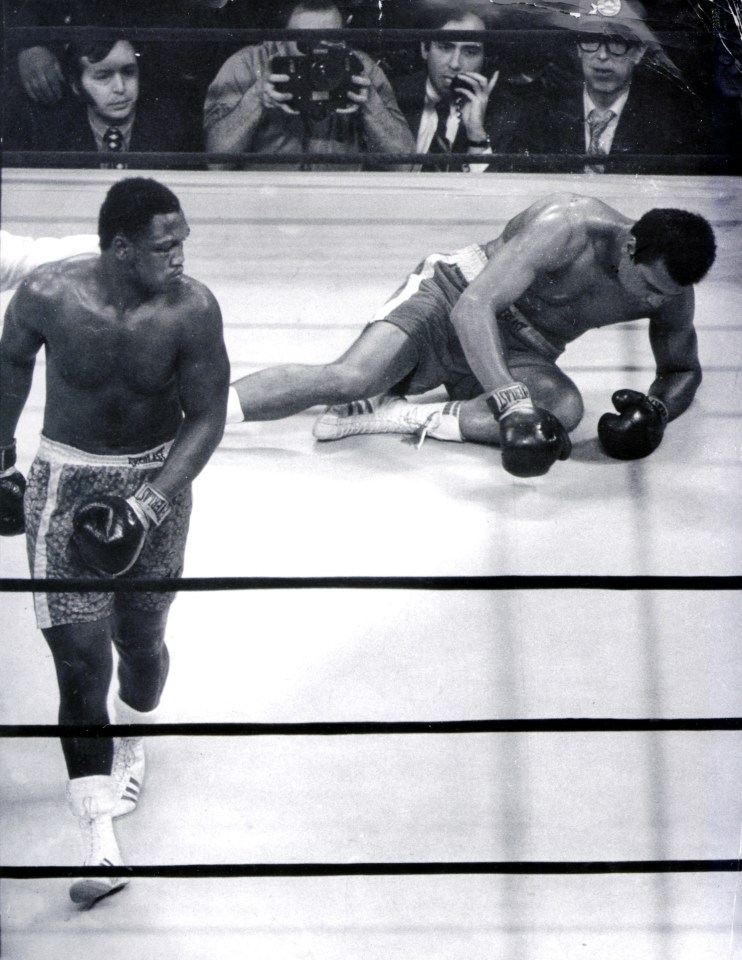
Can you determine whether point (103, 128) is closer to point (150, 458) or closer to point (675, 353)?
point (150, 458)

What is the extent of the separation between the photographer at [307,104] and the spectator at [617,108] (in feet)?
0.71

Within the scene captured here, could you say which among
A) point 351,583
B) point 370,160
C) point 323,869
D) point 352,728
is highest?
point 370,160

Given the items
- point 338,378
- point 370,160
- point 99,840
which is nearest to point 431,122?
point 370,160

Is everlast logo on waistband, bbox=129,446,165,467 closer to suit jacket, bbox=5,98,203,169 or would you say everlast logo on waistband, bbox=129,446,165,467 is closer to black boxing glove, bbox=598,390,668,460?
suit jacket, bbox=5,98,203,169

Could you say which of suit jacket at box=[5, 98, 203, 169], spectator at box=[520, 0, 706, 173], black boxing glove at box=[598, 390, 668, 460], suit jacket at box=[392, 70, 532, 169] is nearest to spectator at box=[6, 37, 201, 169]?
suit jacket at box=[5, 98, 203, 169]

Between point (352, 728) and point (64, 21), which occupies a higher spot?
point (64, 21)

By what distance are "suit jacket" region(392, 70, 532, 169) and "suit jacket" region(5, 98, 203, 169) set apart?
0.31 m

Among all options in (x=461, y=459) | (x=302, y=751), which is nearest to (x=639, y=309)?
(x=461, y=459)

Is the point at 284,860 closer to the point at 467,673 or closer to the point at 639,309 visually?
the point at 467,673

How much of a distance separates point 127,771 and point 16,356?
Answer: 2.04ft

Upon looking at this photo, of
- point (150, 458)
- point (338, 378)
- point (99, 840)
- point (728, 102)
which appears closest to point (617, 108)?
point (728, 102)

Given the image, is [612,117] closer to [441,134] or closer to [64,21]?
[441,134]

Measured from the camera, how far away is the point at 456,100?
151cm

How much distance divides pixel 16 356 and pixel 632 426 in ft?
2.93
